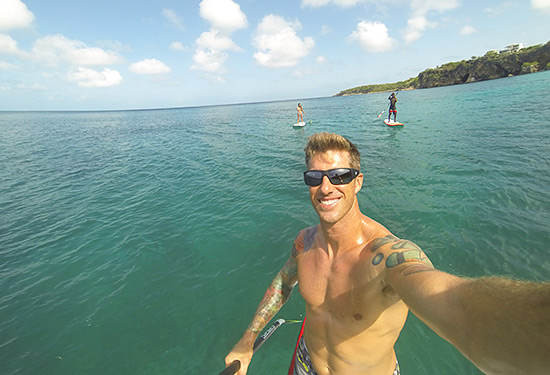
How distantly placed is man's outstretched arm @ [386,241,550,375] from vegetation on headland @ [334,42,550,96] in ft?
435

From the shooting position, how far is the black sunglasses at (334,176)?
2480 millimetres

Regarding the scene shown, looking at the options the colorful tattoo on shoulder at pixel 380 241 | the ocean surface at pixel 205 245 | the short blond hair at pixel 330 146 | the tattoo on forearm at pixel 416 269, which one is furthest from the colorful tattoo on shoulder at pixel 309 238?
the ocean surface at pixel 205 245

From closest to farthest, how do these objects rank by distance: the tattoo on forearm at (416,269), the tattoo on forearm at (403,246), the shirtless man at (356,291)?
the shirtless man at (356,291) < the tattoo on forearm at (416,269) < the tattoo on forearm at (403,246)

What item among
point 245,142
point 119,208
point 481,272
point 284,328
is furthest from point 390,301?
point 245,142

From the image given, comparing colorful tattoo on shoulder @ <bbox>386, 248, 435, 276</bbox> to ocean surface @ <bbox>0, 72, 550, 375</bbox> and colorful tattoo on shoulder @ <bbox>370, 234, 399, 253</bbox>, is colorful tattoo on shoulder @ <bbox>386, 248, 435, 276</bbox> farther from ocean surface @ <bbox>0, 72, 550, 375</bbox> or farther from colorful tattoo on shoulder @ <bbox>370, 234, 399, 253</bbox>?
ocean surface @ <bbox>0, 72, 550, 375</bbox>

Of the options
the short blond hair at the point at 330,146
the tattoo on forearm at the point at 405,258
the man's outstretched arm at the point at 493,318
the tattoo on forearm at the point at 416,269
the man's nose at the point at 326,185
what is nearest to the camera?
the man's outstretched arm at the point at 493,318

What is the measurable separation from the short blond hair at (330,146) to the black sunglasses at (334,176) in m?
0.15

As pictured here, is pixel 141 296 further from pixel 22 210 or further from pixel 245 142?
pixel 245 142

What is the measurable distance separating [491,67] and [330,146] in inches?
5424

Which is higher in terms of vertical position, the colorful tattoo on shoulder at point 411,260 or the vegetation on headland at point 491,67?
the vegetation on headland at point 491,67

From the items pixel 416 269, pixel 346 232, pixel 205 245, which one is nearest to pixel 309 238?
pixel 346 232

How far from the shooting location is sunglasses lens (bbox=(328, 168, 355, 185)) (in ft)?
8.13

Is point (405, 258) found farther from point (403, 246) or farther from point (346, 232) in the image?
point (346, 232)

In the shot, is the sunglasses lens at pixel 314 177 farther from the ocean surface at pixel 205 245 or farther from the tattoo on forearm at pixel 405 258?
the ocean surface at pixel 205 245
